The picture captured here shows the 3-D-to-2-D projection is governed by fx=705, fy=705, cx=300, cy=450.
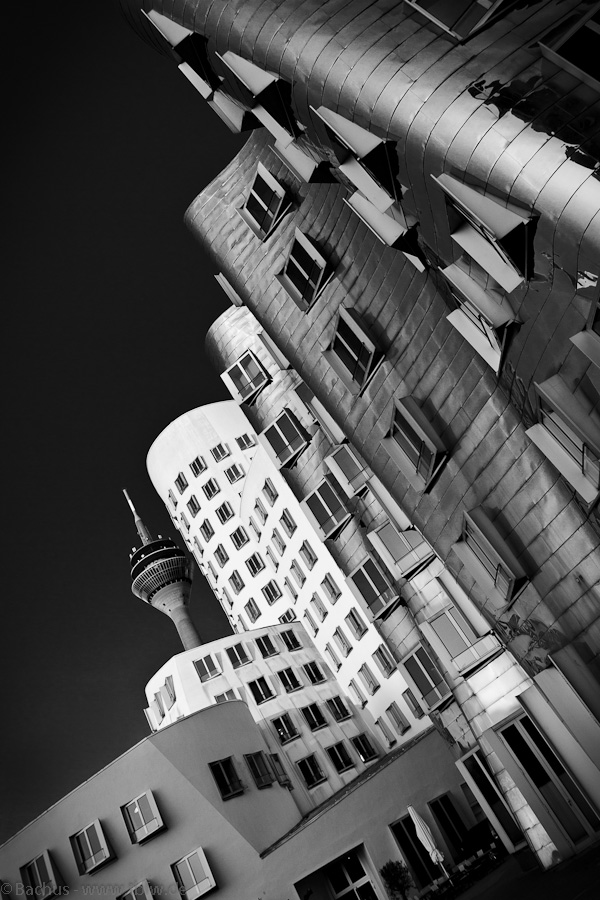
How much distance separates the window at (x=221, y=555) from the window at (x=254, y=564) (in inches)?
112

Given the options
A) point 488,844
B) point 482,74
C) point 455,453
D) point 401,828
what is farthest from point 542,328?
point 401,828

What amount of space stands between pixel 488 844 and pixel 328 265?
27.2 metres

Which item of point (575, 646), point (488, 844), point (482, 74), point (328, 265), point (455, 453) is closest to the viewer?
point (482, 74)

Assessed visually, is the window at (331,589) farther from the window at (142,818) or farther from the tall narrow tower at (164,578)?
the tall narrow tower at (164,578)

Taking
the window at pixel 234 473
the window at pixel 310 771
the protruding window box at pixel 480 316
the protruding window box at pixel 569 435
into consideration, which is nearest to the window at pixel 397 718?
the window at pixel 310 771

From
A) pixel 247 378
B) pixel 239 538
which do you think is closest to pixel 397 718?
pixel 239 538

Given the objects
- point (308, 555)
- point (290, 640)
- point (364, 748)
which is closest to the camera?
point (308, 555)

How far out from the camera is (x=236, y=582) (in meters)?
65.1

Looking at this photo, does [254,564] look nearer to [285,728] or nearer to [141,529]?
[285,728]

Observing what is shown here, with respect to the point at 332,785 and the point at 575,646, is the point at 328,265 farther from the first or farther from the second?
the point at 332,785

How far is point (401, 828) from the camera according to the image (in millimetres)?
36219

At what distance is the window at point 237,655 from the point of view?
5697 centimetres

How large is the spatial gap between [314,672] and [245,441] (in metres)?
24.0

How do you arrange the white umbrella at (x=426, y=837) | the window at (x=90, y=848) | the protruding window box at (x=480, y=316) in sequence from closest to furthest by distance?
the protruding window box at (x=480, y=316) < the white umbrella at (x=426, y=837) < the window at (x=90, y=848)
